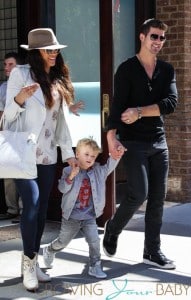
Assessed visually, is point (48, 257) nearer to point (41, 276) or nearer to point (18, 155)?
point (41, 276)

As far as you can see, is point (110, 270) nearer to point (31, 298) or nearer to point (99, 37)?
point (31, 298)

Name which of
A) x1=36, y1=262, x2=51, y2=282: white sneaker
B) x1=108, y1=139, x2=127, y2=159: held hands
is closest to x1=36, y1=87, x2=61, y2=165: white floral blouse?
x1=108, y1=139, x2=127, y2=159: held hands

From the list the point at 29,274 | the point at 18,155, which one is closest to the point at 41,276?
the point at 29,274

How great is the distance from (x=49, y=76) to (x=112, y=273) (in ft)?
5.18

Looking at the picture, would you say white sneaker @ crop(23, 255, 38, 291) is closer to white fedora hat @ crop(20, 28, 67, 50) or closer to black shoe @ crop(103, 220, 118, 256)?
black shoe @ crop(103, 220, 118, 256)

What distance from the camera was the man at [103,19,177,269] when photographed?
15.5 ft

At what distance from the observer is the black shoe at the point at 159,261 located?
491 cm

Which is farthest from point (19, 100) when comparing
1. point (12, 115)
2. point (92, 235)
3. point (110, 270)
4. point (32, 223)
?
point (110, 270)

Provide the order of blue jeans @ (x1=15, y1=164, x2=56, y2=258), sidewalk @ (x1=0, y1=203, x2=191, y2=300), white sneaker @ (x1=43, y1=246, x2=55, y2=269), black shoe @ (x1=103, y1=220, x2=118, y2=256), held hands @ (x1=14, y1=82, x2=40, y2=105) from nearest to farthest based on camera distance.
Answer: held hands @ (x1=14, y1=82, x2=40, y2=105) < blue jeans @ (x1=15, y1=164, x2=56, y2=258) < sidewalk @ (x1=0, y1=203, x2=191, y2=300) < white sneaker @ (x1=43, y1=246, x2=55, y2=269) < black shoe @ (x1=103, y1=220, x2=118, y2=256)

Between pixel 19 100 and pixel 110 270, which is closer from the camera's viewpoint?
pixel 19 100

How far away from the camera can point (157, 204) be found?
16.2 ft

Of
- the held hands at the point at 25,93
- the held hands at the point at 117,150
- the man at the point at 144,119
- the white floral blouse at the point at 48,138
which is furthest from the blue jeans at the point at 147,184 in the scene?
the held hands at the point at 25,93

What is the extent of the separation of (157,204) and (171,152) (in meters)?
2.81

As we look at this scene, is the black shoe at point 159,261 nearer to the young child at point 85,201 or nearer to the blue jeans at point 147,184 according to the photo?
the blue jeans at point 147,184
